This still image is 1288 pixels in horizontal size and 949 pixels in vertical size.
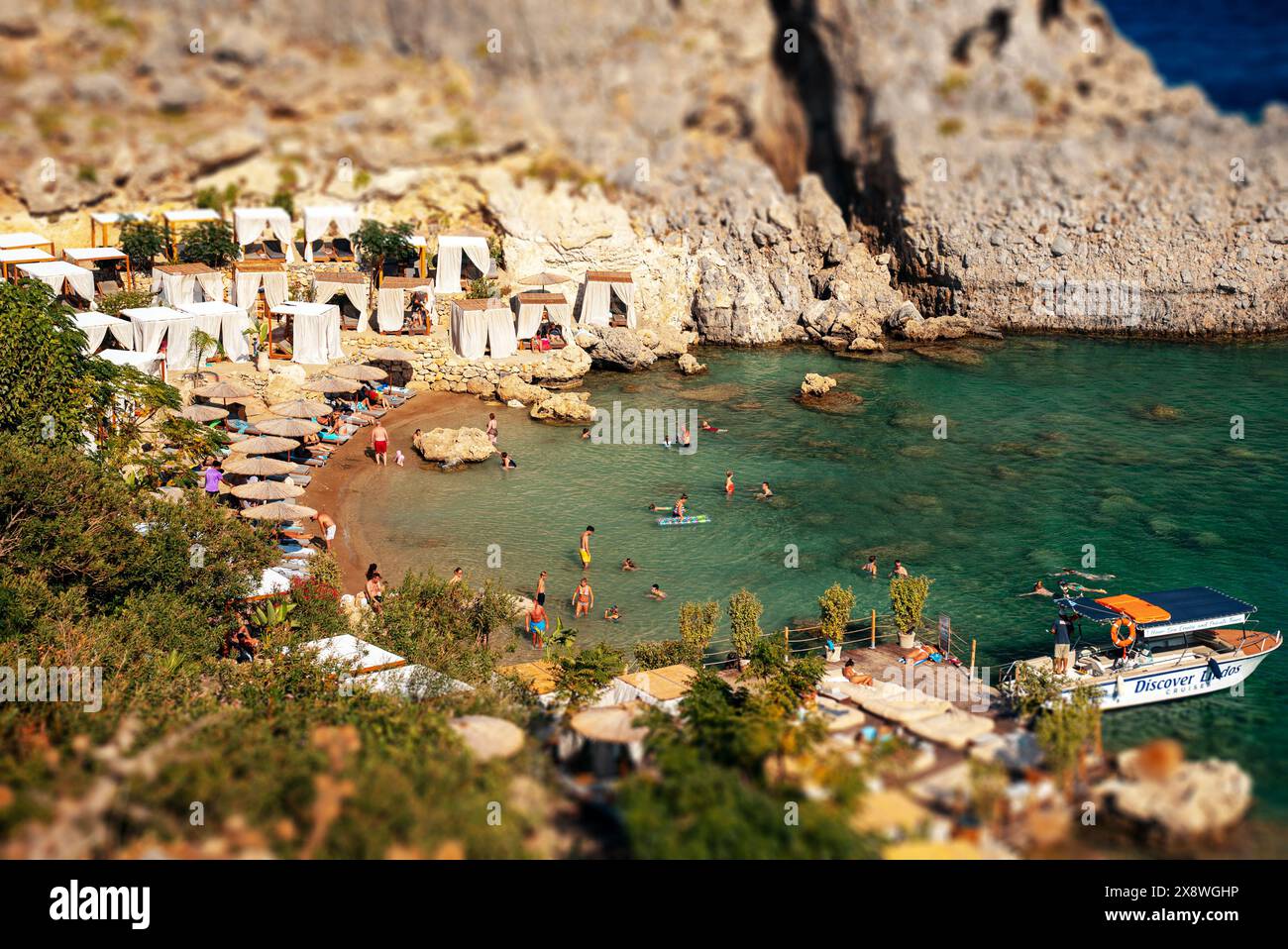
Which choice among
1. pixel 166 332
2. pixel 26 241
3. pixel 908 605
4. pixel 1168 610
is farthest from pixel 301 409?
pixel 1168 610

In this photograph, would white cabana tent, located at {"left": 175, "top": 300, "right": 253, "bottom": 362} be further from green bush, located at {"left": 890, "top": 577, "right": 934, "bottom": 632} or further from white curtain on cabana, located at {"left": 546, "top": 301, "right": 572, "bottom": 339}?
green bush, located at {"left": 890, "top": 577, "right": 934, "bottom": 632}

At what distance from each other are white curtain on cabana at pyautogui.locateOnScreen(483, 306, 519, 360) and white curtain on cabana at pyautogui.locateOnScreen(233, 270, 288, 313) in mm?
6639

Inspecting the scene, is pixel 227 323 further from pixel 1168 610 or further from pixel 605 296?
pixel 1168 610

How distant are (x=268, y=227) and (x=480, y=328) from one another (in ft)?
28.6

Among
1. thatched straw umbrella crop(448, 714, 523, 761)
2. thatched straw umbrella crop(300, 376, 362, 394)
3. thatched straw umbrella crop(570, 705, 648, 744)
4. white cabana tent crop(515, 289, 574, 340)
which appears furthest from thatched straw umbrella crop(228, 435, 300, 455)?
thatched straw umbrella crop(570, 705, 648, 744)

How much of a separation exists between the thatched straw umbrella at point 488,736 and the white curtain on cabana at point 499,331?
26188mm

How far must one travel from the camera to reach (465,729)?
1135cm

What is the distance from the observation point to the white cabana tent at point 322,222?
125ft

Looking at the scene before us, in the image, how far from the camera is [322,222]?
39344mm

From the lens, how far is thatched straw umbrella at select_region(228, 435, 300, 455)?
25719 mm

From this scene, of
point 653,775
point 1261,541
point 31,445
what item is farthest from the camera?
point 1261,541
